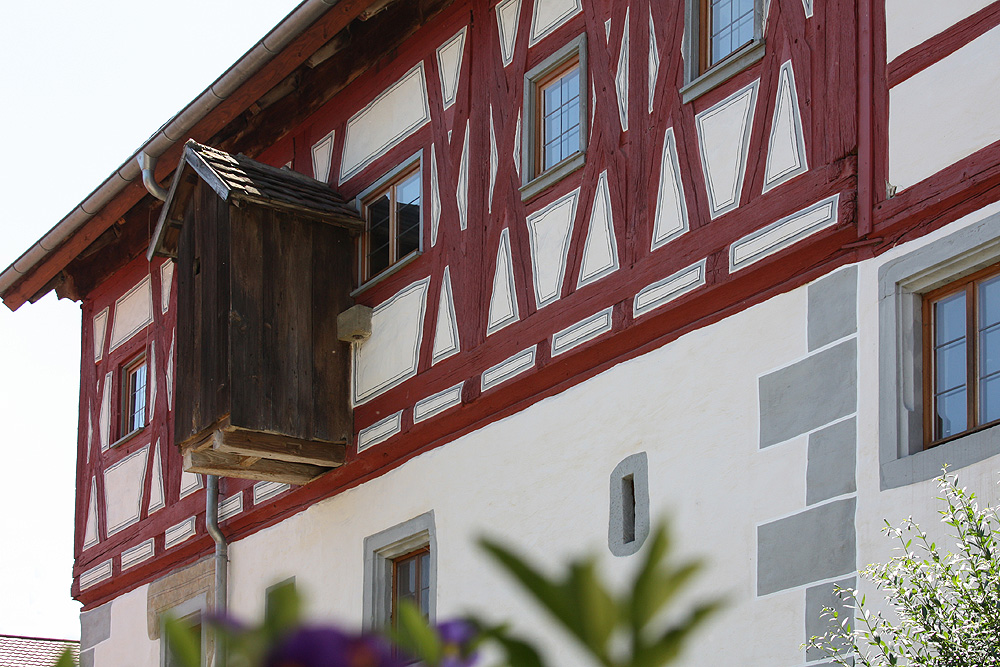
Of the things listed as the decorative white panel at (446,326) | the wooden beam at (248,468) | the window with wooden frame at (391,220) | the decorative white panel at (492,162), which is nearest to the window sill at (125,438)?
the wooden beam at (248,468)

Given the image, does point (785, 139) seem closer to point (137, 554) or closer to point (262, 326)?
point (262, 326)

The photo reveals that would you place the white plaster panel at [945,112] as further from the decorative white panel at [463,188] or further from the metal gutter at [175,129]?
the metal gutter at [175,129]

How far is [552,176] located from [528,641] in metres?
8.54

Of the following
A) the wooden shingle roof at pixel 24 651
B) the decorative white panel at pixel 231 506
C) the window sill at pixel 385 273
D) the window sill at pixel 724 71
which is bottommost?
the wooden shingle roof at pixel 24 651

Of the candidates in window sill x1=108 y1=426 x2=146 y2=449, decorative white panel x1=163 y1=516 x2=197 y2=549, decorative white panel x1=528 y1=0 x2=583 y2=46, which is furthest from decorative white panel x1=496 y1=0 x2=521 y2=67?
window sill x1=108 y1=426 x2=146 y2=449

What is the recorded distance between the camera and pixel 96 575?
1464cm

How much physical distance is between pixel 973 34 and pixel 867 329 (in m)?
1.40

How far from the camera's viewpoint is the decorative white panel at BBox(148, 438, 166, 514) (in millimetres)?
13594

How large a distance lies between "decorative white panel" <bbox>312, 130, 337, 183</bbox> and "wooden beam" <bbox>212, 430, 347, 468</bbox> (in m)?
2.32

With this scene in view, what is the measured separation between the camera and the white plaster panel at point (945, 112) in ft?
21.7

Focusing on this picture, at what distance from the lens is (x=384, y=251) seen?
1126 centimetres

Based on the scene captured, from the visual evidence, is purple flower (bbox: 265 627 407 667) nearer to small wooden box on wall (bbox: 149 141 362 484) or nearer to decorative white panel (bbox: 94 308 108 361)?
small wooden box on wall (bbox: 149 141 362 484)

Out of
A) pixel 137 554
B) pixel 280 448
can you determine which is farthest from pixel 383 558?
pixel 137 554

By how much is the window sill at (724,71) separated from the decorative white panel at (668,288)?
38.9 inches
